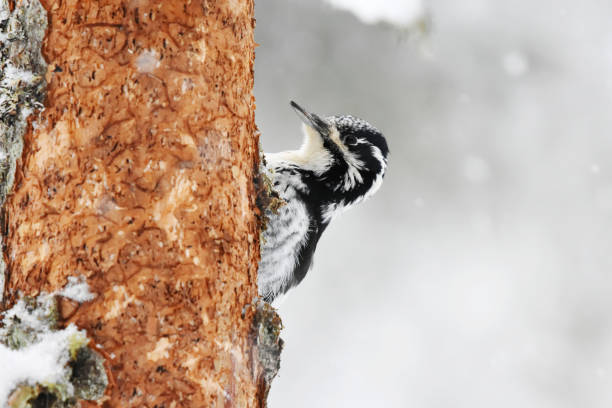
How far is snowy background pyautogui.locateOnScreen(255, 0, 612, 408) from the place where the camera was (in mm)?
6340

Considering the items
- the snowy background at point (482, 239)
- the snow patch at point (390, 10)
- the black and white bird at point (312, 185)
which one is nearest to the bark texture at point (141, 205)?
the black and white bird at point (312, 185)

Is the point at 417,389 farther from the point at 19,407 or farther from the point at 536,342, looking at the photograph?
the point at 19,407

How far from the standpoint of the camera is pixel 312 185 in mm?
2877

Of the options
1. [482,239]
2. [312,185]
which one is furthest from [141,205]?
[482,239]

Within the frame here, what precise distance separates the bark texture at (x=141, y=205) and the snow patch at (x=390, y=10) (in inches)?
91.3

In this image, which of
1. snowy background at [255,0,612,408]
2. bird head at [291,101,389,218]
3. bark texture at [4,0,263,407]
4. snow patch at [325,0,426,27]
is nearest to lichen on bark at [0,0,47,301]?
bark texture at [4,0,263,407]

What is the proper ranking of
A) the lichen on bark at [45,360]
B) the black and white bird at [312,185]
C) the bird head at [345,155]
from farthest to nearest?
the bird head at [345,155] → the black and white bird at [312,185] → the lichen on bark at [45,360]

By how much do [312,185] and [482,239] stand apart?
184 inches

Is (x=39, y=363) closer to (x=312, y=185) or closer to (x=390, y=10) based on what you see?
(x=312, y=185)

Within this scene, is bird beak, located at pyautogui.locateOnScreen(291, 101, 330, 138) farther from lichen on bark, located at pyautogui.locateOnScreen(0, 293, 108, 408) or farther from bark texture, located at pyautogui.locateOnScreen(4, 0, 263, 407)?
lichen on bark, located at pyautogui.locateOnScreen(0, 293, 108, 408)

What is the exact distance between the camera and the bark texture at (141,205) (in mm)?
1337

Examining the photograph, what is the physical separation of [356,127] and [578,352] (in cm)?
497

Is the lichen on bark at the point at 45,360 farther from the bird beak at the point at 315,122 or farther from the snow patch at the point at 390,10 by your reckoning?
the snow patch at the point at 390,10

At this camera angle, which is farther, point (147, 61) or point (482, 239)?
point (482, 239)
